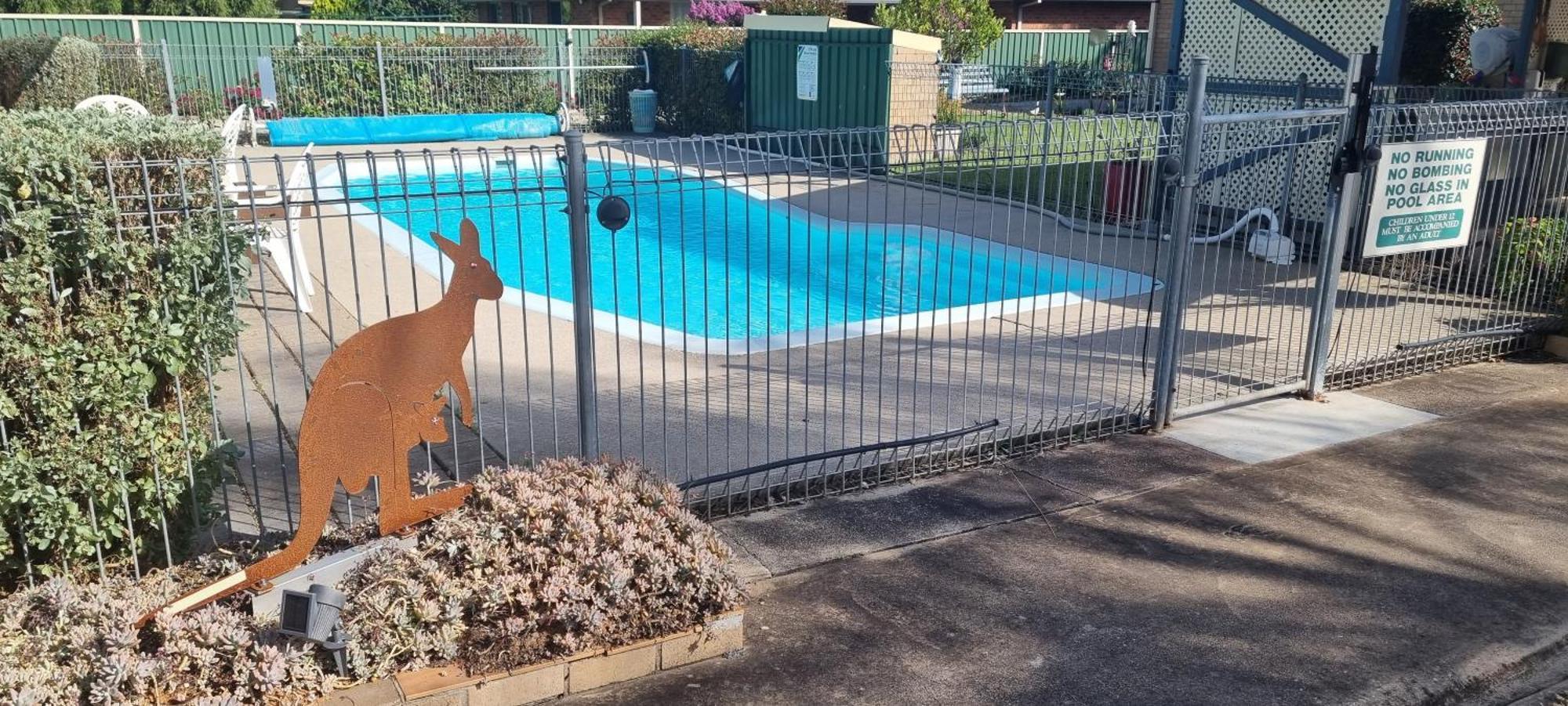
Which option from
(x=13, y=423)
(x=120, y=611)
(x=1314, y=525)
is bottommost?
(x=1314, y=525)

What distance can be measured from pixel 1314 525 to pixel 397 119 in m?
18.6

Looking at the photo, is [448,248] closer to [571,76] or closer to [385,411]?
[385,411]

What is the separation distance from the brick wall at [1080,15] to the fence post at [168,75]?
24.9 metres

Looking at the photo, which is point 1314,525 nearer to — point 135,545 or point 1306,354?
point 1306,354

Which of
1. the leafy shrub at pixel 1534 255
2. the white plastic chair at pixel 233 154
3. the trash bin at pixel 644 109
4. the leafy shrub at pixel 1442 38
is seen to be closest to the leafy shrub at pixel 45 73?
the white plastic chair at pixel 233 154

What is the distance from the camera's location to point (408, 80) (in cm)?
2219

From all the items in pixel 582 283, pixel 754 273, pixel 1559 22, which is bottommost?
pixel 754 273

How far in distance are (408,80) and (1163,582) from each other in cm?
2029

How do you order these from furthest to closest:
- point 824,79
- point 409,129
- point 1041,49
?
point 1041,49 → point 409,129 → point 824,79

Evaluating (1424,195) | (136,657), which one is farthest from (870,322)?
(136,657)

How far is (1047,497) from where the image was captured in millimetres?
5797

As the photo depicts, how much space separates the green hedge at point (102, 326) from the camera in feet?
12.5

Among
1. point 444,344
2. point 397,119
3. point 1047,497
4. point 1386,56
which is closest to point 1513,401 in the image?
point 1047,497

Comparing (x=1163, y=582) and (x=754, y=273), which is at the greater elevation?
(x=1163, y=582)
